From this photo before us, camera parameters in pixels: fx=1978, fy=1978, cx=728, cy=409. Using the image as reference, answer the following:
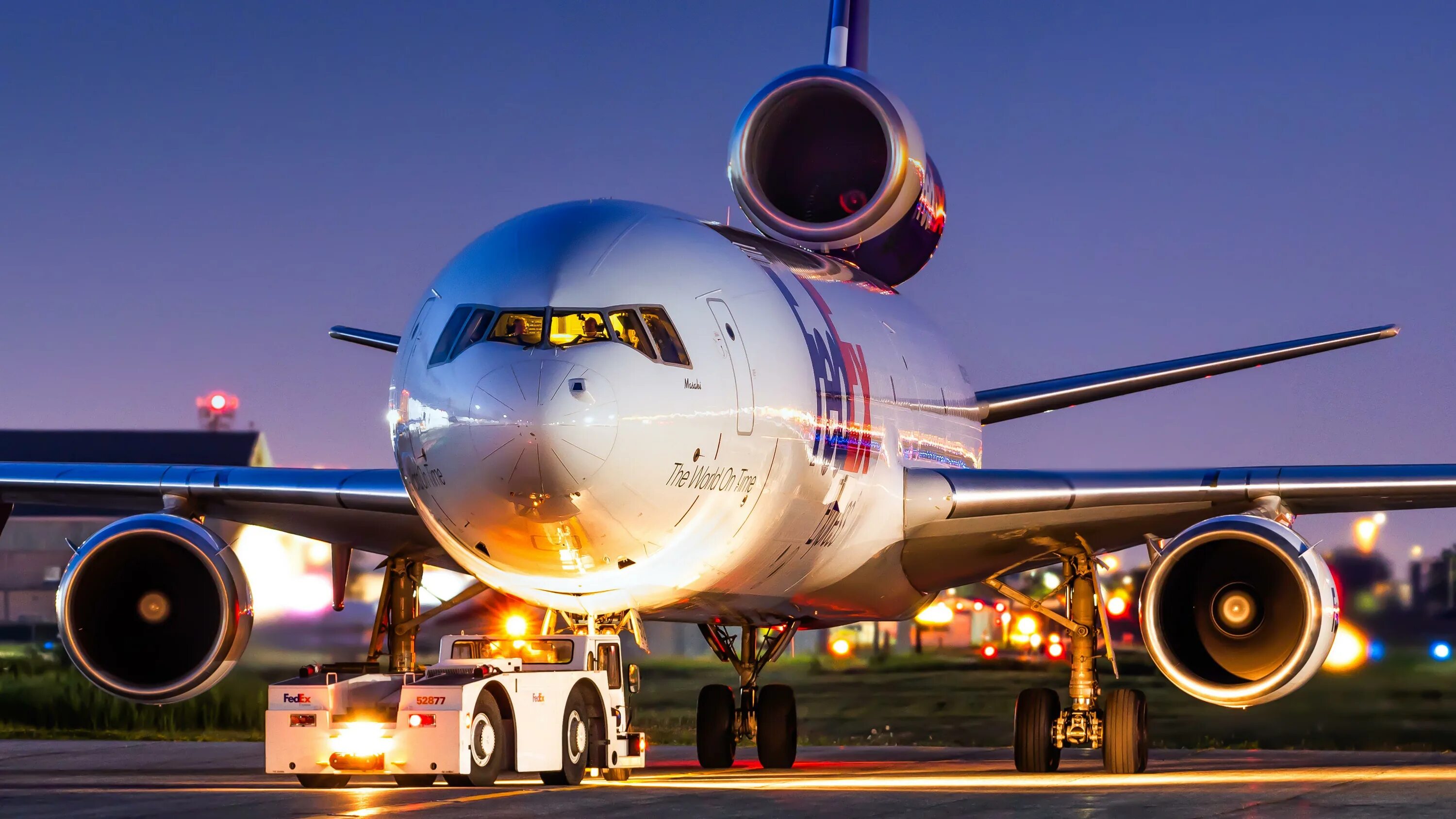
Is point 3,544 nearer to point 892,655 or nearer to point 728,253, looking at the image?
point 892,655

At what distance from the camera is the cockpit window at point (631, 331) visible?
39.7 ft

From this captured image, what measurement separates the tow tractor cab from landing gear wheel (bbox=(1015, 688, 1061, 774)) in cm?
445

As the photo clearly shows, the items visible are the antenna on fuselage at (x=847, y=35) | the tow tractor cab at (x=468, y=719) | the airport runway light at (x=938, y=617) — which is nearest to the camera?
the tow tractor cab at (x=468, y=719)

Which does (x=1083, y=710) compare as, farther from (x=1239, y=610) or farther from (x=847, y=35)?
(x=847, y=35)

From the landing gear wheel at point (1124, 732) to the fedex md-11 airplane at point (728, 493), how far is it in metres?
0.03

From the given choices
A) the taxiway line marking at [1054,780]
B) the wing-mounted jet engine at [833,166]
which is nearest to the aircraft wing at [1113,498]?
the taxiway line marking at [1054,780]

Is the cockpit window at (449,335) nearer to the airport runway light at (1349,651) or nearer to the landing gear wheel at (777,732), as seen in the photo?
the landing gear wheel at (777,732)

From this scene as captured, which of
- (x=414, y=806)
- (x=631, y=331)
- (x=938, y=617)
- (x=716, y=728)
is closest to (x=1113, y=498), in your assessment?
(x=631, y=331)

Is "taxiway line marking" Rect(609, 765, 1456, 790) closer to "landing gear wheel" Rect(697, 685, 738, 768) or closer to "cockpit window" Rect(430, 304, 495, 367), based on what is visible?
"cockpit window" Rect(430, 304, 495, 367)

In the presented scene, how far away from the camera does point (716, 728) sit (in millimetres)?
19766

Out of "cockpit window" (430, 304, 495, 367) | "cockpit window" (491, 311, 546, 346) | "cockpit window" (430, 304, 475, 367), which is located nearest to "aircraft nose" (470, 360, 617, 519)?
"cockpit window" (491, 311, 546, 346)

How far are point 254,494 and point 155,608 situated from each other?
3.88ft

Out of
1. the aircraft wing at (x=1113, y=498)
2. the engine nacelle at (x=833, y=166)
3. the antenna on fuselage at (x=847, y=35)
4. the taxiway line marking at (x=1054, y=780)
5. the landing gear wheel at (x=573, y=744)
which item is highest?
the antenna on fuselage at (x=847, y=35)

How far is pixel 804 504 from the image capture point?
1410 centimetres
